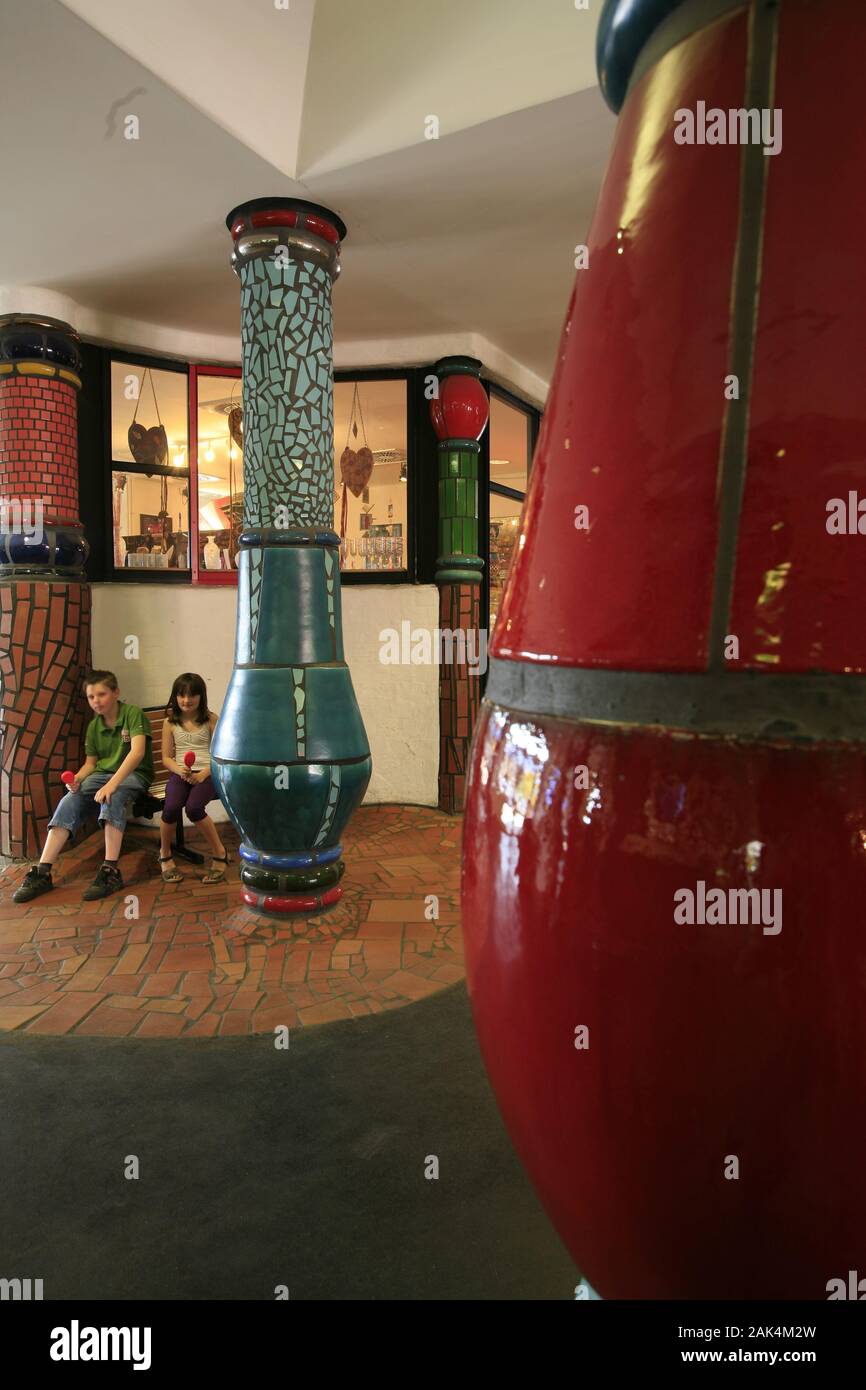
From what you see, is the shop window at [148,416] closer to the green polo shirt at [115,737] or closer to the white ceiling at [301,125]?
the white ceiling at [301,125]

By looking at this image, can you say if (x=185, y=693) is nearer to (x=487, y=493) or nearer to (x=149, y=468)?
(x=149, y=468)

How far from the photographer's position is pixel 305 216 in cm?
Result: 370

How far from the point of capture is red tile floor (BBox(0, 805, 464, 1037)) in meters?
2.89

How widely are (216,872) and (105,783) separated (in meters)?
0.80

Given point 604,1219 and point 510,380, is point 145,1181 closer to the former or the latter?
point 604,1219

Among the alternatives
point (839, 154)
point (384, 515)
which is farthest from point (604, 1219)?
point (384, 515)

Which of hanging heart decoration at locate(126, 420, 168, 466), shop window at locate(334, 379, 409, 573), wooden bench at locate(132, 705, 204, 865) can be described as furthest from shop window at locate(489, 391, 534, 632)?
wooden bench at locate(132, 705, 204, 865)

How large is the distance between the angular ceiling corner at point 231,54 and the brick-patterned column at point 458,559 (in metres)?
2.39

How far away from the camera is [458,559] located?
234 inches

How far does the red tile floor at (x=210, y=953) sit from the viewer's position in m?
2.89

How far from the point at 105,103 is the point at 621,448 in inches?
140

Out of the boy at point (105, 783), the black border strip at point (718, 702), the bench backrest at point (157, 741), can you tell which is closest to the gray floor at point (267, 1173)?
the black border strip at point (718, 702)

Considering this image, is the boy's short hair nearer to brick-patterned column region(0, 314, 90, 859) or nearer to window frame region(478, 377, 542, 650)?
brick-patterned column region(0, 314, 90, 859)

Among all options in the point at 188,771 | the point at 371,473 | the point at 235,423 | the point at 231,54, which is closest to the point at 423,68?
the point at 231,54
